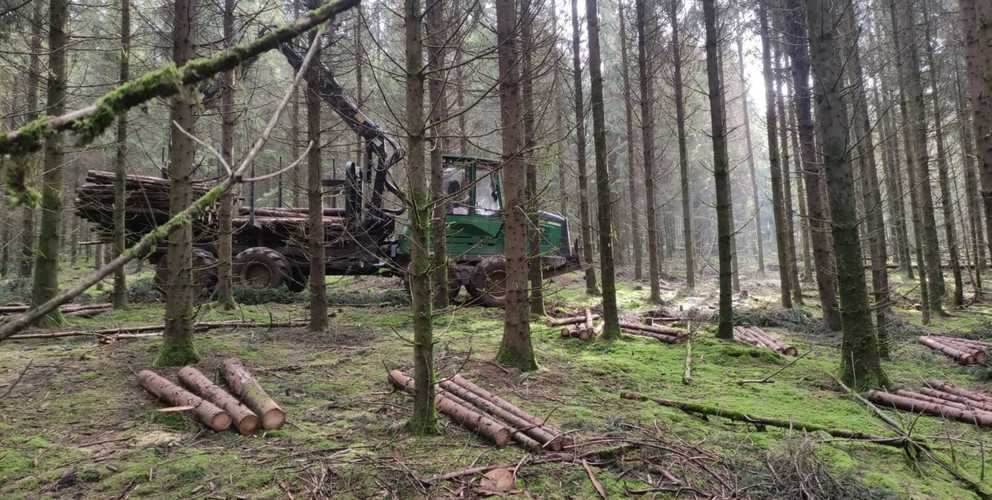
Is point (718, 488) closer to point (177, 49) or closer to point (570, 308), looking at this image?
point (177, 49)

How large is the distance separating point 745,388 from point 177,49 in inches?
280

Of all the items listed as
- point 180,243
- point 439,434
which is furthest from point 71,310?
point 439,434

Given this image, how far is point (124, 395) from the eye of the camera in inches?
180

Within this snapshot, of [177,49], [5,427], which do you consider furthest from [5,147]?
[177,49]

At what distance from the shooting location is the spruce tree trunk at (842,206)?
537 cm

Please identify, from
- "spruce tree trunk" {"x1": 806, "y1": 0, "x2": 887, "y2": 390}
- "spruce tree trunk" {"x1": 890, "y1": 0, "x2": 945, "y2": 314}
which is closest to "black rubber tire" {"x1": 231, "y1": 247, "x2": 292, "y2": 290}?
"spruce tree trunk" {"x1": 806, "y1": 0, "x2": 887, "y2": 390}

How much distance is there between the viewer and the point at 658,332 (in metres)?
8.62

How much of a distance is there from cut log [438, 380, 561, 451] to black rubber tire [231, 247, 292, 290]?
868cm

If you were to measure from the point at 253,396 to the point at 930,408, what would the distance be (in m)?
5.94

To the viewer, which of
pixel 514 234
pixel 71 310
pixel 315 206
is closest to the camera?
pixel 514 234

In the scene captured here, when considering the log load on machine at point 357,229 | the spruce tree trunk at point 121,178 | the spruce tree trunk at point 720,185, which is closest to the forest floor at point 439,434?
the spruce tree trunk at point 720,185

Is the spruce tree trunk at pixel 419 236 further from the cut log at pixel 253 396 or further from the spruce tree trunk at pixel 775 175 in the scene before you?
the spruce tree trunk at pixel 775 175

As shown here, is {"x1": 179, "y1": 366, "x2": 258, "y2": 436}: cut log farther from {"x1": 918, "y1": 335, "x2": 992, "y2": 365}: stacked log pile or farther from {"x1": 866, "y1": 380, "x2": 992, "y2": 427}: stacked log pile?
{"x1": 918, "y1": 335, "x2": 992, "y2": 365}: stacked log pile

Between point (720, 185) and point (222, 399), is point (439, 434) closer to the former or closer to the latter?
point (222, 399)
